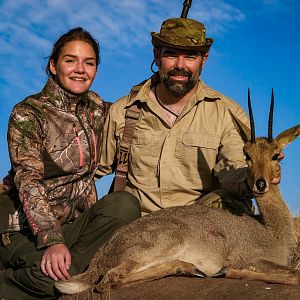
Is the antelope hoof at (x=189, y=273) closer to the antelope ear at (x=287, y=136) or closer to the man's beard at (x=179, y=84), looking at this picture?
the antelope ear at (x=287, y=136)

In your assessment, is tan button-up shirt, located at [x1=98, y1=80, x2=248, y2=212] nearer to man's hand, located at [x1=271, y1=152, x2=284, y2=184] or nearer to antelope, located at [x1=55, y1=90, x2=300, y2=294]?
antelope, located at [x1=55, y1=90, x2=300, y2=294]

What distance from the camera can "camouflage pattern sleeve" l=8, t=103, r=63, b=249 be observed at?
680 cm

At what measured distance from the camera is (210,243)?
6891mm

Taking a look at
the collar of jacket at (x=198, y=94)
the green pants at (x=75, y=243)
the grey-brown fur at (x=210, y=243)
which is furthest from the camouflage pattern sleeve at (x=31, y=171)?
the collar of jacket at (x=198, y=94)

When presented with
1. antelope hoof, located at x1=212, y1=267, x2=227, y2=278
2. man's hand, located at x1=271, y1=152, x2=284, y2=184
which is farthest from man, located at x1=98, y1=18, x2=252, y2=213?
antelope hoof, located at x1=212, y1=267, x2=227, y2=278

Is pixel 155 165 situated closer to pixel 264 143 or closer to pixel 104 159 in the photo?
pixel 104 159

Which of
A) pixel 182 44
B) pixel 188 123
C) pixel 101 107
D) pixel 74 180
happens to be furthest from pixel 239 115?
pixel 74 180

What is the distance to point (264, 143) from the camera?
704 cm

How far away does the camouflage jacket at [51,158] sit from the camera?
6.98m

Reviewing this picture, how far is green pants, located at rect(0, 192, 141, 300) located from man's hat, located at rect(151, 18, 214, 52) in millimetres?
2299

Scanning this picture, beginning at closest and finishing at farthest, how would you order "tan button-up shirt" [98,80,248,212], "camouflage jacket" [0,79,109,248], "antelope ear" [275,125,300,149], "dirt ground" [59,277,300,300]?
"dirt ground" [59,277,300,300], "camouflage jacket" [0,79,109,248], "antelope ear" [275,125,300,149], "tan button-up shirt" [98,80,248,212]

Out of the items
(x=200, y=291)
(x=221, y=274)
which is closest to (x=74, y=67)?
(x=221, y=274)

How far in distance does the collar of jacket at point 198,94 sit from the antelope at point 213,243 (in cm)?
126

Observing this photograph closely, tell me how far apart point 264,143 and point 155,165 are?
194cm
